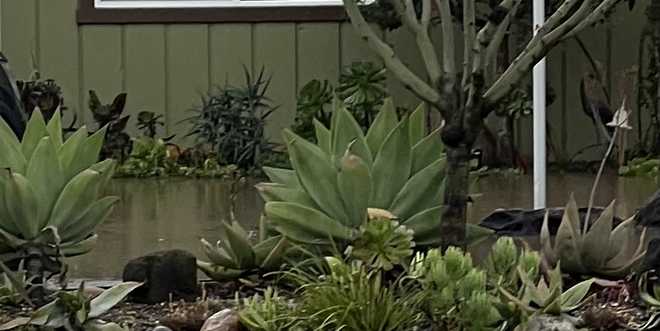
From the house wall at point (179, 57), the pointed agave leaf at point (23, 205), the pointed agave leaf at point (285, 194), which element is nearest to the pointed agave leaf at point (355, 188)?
the pointed agave leaf at point (285, 194)

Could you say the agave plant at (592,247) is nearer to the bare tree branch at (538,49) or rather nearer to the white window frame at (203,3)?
the bare tree branch at (538,49)

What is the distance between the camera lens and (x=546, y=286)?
12.0ft

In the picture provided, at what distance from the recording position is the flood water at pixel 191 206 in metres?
6.12

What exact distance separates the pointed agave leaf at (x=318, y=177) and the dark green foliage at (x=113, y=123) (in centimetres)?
631

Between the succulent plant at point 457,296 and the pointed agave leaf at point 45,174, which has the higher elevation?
the pointed agave leaf at point 45,174

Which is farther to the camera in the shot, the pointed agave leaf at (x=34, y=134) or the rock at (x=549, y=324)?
the pointed agave leaf at (x=34, y=134)

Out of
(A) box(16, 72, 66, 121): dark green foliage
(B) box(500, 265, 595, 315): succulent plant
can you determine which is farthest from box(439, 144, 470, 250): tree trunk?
(A) box(16, 72, 66, 121): dark green foliage

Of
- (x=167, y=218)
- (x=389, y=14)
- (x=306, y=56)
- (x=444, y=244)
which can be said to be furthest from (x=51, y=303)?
(x=306, y=56)

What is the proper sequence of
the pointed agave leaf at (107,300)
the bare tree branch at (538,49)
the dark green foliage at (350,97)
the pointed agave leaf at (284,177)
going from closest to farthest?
the pointed agave leaf at (107,300) → the bare tree branch at (538,49) → the pointed agave leaf at (284,177) → the dark green foliage at (350,97)

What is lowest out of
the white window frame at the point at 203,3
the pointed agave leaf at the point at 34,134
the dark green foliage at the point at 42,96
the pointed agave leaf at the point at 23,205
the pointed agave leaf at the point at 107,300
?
the pointed agave leaf at the point at 107,300

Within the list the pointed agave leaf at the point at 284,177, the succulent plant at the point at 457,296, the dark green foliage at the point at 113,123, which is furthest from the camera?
the dark green foliage at the point at 113,123

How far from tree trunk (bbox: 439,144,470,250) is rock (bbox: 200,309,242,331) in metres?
0.81

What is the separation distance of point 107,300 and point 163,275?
54cm

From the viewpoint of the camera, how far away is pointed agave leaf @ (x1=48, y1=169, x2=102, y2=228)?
4.07 metres
